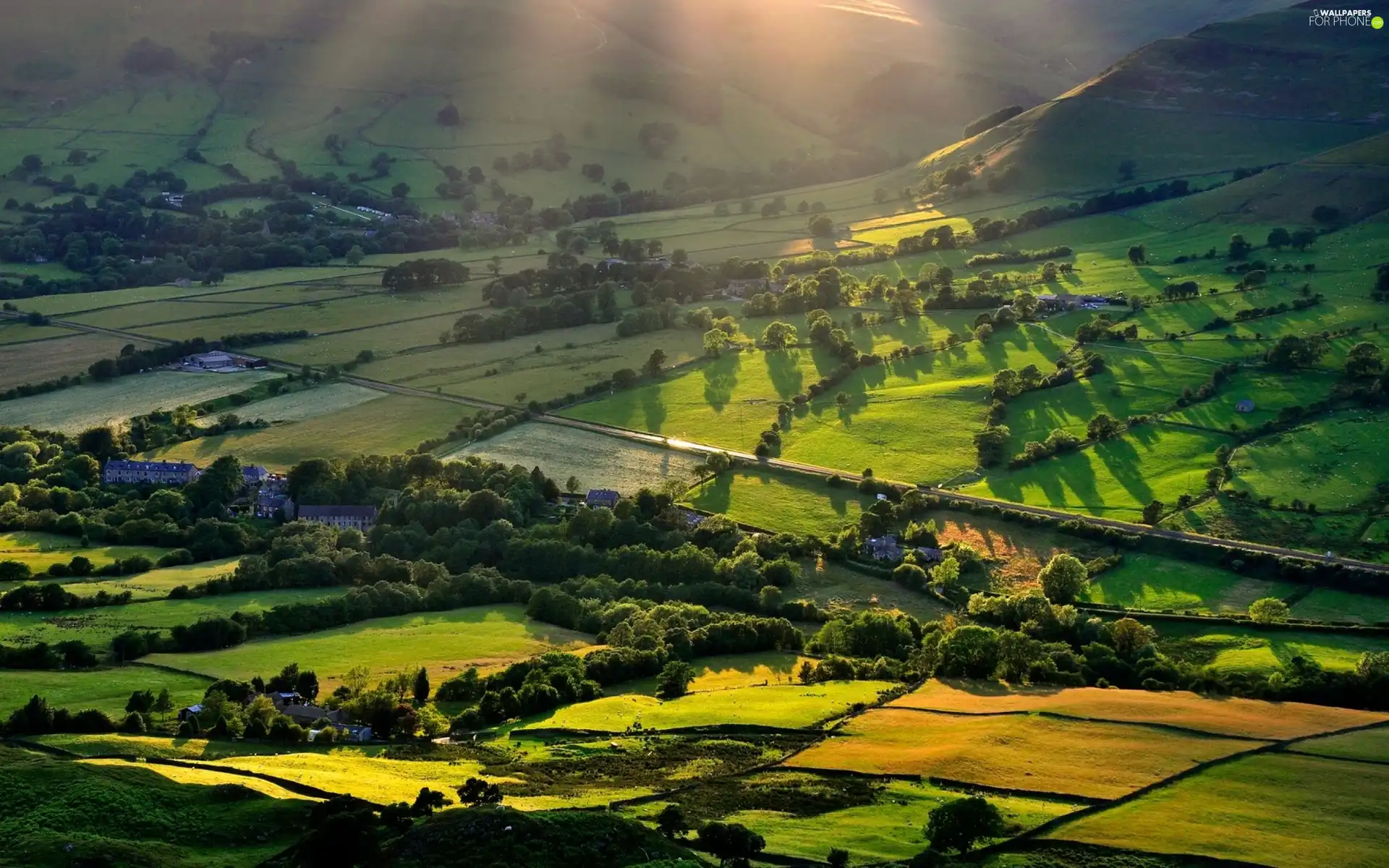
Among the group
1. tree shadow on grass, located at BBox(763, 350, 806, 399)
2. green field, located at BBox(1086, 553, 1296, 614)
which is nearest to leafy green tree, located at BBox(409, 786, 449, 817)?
green field, located at BBox(1086, 553, 1296, 614)

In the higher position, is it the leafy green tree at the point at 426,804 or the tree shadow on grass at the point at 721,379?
the tree shadow on grass at the point at 721,379

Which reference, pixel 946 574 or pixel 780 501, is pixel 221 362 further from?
pixel 946 574

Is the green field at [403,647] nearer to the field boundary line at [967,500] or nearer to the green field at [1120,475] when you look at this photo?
the field boundary line at [967,500]

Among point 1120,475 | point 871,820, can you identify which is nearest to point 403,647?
point 871,820

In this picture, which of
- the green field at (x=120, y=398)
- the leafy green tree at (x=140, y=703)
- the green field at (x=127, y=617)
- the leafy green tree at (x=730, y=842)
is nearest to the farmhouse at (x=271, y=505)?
the green field at (x=127, y=617)

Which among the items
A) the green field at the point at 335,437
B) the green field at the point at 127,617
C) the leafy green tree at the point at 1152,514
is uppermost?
the green field at the point at 335,437

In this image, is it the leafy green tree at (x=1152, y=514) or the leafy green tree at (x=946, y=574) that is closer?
the leafy green tree at (x=946, y=574)
